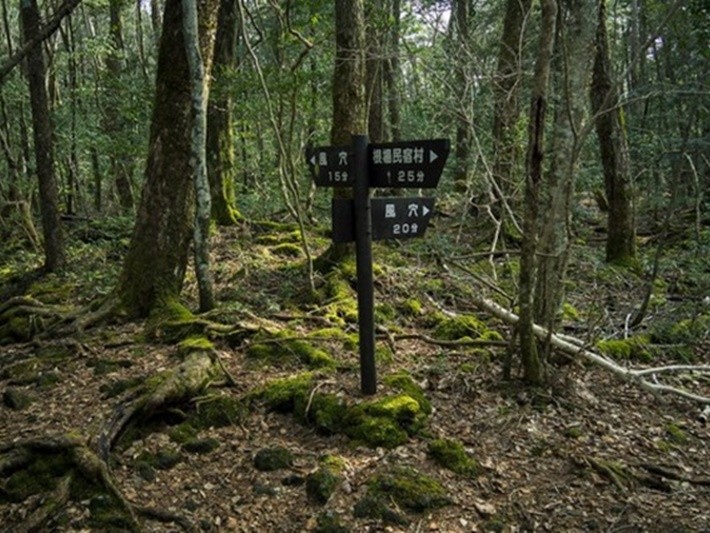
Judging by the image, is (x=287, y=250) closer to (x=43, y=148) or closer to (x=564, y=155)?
(x=43, y=148)

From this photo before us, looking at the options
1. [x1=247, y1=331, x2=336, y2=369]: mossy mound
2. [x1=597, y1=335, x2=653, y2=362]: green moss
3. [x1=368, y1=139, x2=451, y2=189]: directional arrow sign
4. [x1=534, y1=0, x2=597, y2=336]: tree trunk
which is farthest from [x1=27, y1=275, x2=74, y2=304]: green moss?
[x1=597, y1=335, x2=653, y2=362]: green moss

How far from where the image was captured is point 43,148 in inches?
380

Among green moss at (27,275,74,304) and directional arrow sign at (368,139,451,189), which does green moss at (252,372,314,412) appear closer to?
directional arrow sign at (368,139,451,189)

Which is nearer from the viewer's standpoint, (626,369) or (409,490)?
(409,490)

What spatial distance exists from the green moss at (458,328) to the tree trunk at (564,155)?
1444 mm

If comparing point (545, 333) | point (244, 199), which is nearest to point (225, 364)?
point (545, 333)

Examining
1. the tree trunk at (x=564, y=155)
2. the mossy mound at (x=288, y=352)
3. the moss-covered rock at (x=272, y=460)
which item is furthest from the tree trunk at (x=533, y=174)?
the moss-covered rock at (x=272, y=460)

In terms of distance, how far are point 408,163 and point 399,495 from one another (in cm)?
260

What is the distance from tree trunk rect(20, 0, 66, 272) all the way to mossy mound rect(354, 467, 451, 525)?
8472 mm

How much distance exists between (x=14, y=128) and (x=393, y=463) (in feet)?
55.7

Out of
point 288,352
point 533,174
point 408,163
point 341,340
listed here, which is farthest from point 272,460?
point 533,174

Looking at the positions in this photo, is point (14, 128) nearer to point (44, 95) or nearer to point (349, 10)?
point (44, 95)

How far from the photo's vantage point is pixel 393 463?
14.1 ft

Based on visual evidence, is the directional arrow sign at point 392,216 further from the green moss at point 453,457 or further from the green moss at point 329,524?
the green moss at point 329,524
